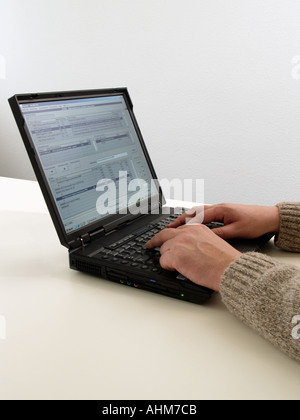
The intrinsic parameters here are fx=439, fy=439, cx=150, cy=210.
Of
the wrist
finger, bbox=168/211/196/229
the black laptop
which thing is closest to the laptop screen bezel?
the black laptop

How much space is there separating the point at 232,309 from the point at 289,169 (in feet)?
5.87

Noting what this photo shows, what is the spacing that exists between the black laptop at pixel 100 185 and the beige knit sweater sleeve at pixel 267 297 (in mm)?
59

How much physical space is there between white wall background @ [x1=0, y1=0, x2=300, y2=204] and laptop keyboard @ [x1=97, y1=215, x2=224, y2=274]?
1585 millimetres

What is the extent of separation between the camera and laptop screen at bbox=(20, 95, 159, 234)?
812 millimetres

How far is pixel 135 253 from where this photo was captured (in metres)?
0.80

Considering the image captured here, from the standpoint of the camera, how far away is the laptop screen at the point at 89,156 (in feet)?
2.66

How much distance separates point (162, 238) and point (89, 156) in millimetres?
239

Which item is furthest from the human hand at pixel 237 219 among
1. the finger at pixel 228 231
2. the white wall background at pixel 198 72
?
the white wall background at pixel 198 72

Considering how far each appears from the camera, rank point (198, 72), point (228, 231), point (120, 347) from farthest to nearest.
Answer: point (198, 72) → point (228, 231) → point (120, 347)

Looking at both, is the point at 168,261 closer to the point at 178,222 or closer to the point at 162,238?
the point at 162,238

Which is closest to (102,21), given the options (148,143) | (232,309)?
(148,143)

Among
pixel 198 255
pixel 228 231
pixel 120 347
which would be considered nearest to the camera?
pixel 120 347

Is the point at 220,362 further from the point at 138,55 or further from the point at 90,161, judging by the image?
the point at 138,55

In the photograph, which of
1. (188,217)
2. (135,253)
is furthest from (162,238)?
(188,217)
